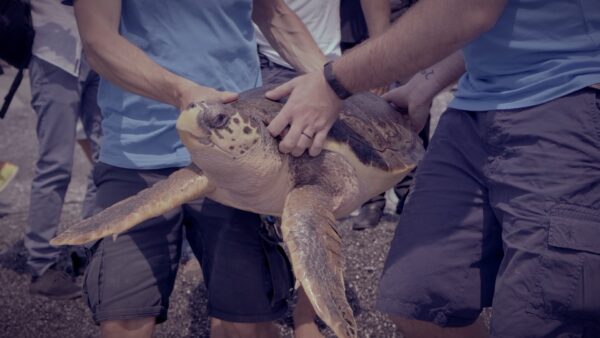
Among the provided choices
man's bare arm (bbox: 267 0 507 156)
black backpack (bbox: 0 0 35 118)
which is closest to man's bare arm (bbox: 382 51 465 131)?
man's bare arm (bbox: 267 0 507 156)

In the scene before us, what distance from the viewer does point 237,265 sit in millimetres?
1502

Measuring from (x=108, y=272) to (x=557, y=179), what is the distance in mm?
1071

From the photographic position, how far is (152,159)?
4.79ft

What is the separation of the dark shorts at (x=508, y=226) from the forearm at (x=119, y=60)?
0.67 metres

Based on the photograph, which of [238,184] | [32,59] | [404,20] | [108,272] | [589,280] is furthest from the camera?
[32,59]

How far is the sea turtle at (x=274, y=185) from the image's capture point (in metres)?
1.15

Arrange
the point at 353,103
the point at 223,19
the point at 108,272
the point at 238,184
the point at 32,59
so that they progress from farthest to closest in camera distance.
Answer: the point at 32,59, the point at 353,103, the point at 223,19, the point at 108,272, the point at 238,184

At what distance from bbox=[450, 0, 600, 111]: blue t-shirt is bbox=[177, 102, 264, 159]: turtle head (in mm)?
549

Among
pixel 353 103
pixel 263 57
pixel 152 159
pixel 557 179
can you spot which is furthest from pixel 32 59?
pixel 557 179

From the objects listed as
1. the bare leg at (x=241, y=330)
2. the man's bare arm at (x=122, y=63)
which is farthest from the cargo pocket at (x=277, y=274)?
the man's bare arm at (x=122, y=63)

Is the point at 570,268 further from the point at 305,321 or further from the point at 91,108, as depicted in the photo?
the point at 91,108

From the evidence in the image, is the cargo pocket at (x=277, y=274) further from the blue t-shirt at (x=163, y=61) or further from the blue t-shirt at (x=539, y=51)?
the blue t-shirt at (x=539, y=51)

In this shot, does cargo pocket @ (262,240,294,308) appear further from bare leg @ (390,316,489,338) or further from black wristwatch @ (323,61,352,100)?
black wristwatch @ (323,61,352,100)

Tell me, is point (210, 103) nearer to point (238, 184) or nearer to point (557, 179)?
point (238, 184)
